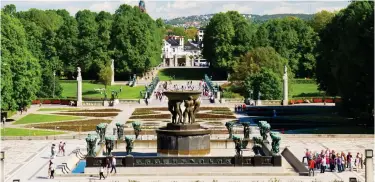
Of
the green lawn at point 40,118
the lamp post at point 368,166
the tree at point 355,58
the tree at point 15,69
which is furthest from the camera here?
the green lawn at point 40,118

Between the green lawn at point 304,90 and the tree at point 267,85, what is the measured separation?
569 cm

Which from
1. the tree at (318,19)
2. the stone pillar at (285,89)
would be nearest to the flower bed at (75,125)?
the stone pillar at (285,89)

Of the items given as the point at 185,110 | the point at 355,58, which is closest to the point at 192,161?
the point at 185,110

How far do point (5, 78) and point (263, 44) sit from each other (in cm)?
7121

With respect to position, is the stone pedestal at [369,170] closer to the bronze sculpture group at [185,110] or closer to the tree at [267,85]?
the bronze sculpture group at [185,110]

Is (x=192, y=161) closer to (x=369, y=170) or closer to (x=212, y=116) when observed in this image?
(x=369, y=170)

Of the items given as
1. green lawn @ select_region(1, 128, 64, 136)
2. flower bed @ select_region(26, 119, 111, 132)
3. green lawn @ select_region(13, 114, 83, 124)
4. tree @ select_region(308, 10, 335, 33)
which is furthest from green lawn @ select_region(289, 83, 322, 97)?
green lawn @ select_region(1, 128, 64, 136)

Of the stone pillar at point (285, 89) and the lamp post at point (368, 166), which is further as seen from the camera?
the stone pillar at point (285, 89)

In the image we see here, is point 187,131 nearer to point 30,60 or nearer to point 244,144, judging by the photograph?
point 244,144

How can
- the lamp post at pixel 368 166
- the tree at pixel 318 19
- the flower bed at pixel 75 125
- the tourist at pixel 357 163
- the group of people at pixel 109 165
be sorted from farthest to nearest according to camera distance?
the tree at pixel 318 19, the flower bed at pixel 75 125, the tourist at pixel 357 163, the group of people at pixel 109 165, the lamp post at pixel 368 166

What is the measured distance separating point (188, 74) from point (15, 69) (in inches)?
3300

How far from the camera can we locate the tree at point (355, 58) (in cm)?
6191

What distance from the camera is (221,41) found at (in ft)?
448

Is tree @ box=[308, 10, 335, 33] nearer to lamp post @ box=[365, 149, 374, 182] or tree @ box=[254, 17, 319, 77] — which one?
tree @ box=[254, 17, 319, 77]
